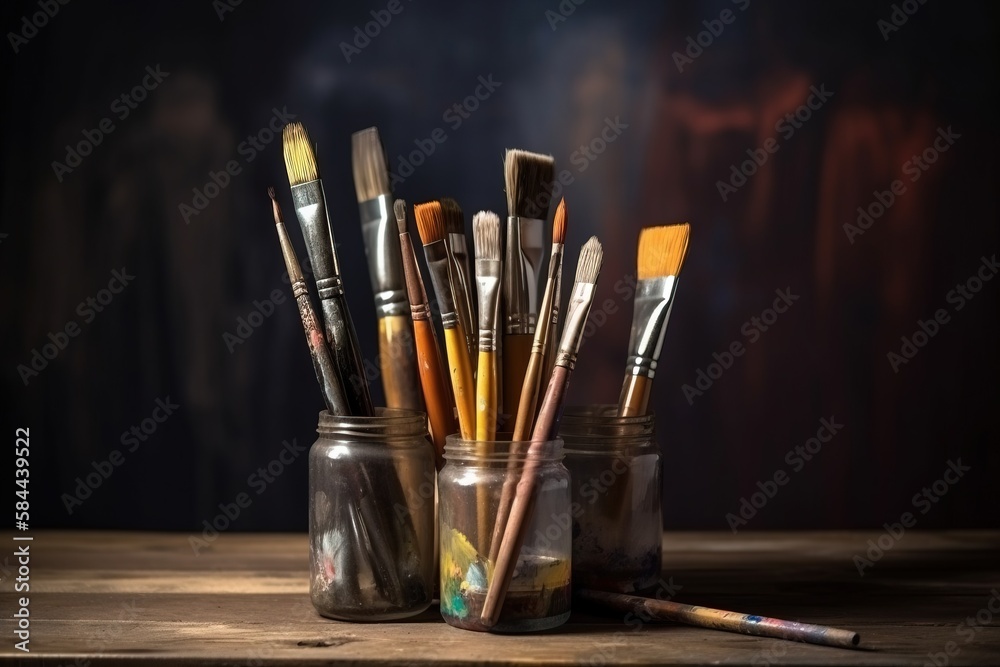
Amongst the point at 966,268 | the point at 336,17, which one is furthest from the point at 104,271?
the point at 966,268

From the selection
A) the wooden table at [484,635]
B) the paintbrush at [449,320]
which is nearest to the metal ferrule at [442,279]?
the paintbrush at [449,320]

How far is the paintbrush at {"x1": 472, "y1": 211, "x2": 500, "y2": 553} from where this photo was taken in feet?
2.46

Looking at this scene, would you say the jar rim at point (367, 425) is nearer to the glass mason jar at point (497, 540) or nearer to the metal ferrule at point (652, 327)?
the glass mason jar at point (497, 540)

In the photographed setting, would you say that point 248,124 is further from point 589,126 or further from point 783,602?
point 783,602

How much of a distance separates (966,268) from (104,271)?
0.93m

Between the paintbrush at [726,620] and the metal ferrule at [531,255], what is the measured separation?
0.73ft

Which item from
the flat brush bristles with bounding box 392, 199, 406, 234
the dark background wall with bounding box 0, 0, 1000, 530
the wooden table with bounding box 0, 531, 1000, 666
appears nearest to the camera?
the wooden table with bounding box 0, 531, 1000, 666

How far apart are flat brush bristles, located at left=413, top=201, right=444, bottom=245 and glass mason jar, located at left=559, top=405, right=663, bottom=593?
7.5 inches

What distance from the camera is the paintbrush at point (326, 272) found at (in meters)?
0.80

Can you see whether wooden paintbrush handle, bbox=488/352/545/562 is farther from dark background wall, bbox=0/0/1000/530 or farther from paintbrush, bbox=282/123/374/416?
dark background wall, bbox=0/0/1000/530

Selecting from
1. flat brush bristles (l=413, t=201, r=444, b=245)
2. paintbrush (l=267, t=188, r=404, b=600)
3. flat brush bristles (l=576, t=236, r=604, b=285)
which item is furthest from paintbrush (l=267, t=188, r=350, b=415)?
flat brush bristles (l=576, t=236, r=604, b=285)

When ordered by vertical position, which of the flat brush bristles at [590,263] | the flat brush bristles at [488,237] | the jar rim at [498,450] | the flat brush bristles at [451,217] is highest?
the flat brush bristles at [451,217]

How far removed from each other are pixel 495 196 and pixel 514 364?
1.05ft

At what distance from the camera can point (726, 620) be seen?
742 mm
